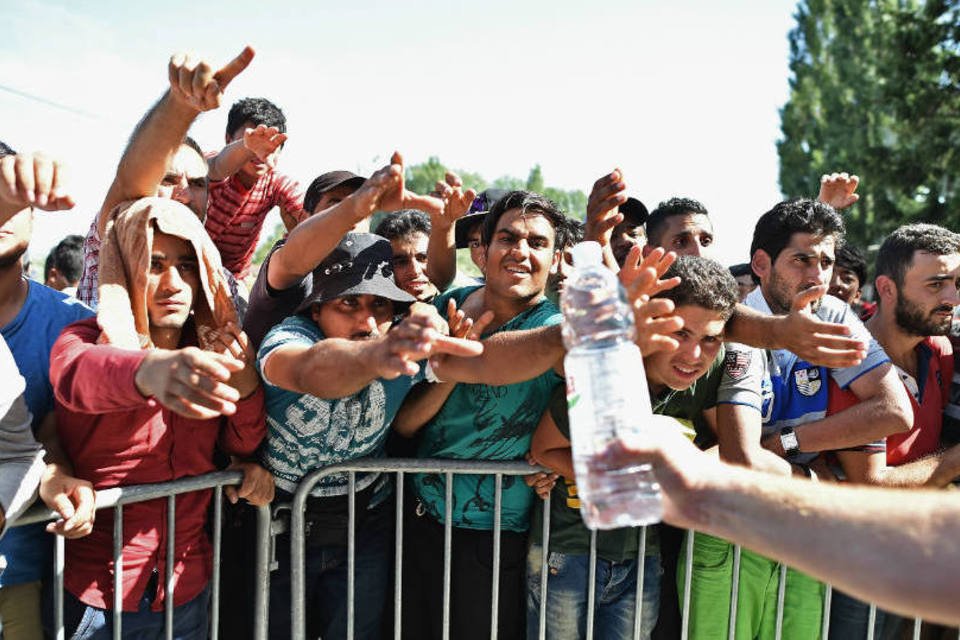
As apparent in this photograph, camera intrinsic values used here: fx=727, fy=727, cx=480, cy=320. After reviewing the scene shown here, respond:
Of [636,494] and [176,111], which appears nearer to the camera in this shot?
[636,494]

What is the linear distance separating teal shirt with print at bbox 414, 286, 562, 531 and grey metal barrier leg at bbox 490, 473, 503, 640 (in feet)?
0.19

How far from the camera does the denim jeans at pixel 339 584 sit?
9.77 feet

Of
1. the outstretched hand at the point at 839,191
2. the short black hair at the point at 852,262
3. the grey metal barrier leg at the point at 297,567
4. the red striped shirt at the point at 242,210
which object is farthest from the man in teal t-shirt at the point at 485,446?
the short black hair at the point at 852,262

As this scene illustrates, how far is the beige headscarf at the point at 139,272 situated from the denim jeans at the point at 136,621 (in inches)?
37.0

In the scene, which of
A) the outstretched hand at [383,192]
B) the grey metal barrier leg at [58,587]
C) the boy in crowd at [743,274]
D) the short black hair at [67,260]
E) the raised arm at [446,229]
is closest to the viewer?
the grey metal barrier leg at [58,587]

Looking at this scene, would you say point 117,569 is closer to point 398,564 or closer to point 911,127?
point 398,564

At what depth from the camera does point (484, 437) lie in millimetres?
2932

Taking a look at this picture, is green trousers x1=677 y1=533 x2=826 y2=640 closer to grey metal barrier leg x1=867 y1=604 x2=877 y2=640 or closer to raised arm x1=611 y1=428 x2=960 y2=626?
grey metal barrier leg x1=867 y1=604 x2=877 y2=640

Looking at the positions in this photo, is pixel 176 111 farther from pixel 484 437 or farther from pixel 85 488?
pixel 484 437

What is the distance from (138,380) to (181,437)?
633mm

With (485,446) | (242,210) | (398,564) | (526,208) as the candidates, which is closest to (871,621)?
(485,446)

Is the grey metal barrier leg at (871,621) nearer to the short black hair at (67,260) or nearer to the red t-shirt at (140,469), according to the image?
the red t-shirt at (140,469)

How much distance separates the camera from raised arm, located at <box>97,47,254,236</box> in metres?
2.56

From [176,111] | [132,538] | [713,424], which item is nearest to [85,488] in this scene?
[132,538]
